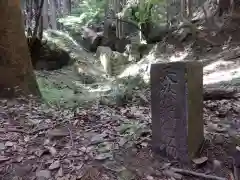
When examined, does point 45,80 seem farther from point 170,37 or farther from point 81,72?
point 170,37

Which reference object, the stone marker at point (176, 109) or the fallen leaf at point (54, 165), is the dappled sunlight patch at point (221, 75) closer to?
the stone marker at point (176, 109)

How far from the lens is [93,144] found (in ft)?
10.4

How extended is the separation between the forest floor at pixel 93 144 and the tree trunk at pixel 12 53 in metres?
0.28

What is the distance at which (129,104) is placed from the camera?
17.2ft

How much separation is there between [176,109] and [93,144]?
1064 millimetres

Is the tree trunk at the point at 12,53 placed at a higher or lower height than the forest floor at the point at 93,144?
higher

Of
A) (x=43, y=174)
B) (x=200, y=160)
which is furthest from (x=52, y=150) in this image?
(x=200, y=160)

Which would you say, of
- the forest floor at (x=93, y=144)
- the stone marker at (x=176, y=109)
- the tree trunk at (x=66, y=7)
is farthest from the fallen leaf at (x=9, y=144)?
the tree trunk at (x=66, y=7)

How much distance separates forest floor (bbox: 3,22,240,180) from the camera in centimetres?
267

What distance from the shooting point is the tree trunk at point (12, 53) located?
15.0 ft

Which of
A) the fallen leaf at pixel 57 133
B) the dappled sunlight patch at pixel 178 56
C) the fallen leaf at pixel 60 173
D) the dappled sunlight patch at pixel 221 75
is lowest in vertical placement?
the fallen leaf at pixel 60 173

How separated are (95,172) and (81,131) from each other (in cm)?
101

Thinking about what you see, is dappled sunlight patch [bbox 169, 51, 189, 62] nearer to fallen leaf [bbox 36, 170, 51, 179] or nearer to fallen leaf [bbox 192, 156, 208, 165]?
fallen leaf [bbox 192, 156, 208, 165]

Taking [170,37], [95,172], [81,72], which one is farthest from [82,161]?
[170,37]
